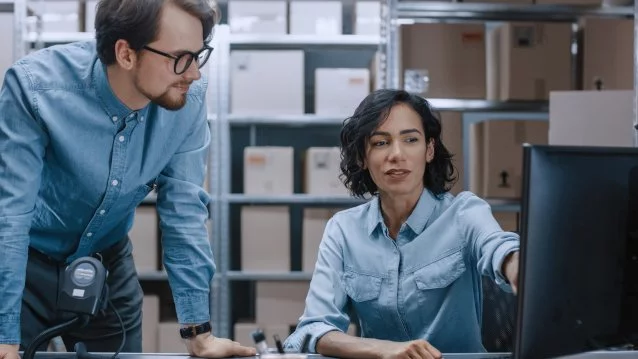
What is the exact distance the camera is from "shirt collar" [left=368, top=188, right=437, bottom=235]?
1.55 meters

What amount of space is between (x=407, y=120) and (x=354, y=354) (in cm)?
56

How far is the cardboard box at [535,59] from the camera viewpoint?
301cm

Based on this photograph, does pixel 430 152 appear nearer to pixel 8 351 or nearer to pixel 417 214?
pixel 417 214

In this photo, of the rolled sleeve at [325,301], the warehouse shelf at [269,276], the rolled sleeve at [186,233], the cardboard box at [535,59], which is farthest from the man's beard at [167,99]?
the warehouse shelf at [269,276]

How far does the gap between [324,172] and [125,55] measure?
7.81 ft

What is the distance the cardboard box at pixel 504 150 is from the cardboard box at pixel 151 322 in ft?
5.53

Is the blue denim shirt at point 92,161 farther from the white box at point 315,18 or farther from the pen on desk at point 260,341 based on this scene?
the white box at point 315,18

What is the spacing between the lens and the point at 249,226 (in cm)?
365

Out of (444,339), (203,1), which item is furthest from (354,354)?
(203,1)

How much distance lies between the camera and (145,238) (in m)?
3.60

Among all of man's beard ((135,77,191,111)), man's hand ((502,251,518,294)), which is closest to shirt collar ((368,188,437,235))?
man's hand ((502,251,518,294))

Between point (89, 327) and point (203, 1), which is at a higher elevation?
point (203, 1)

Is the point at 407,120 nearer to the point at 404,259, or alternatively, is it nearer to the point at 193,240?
the point at 404,259

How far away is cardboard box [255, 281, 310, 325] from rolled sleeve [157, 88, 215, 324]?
2.25 meters
